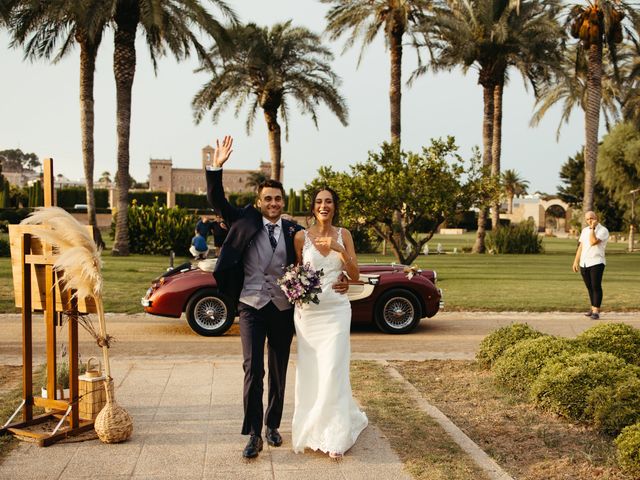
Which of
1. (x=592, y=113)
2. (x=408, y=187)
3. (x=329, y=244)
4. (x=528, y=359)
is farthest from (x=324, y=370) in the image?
(x=592, y=113)

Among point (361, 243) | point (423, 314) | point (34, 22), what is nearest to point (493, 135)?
point (361, 243)

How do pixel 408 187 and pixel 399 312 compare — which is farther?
pixel 408 187

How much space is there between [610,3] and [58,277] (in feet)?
94.0

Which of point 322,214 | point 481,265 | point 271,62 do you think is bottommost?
point 481,265

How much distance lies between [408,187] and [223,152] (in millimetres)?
13918

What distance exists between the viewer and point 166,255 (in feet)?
94.6

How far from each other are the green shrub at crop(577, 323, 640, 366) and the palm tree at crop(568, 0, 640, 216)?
24.1 meters

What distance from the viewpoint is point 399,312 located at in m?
11.1

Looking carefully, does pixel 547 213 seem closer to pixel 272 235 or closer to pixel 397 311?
pixel 397 311

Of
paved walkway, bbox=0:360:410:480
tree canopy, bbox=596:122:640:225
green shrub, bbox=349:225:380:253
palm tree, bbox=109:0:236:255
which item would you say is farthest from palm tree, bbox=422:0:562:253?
paved walkway, bbox=0:360:410:480

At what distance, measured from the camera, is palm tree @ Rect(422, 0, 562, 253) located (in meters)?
30.8

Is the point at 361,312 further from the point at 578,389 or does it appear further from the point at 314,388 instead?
the point at 314,388

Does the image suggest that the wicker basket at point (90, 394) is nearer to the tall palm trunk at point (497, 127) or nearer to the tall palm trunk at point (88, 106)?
the tall palm trunk at point (88, 106)

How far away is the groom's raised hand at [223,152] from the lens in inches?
201
